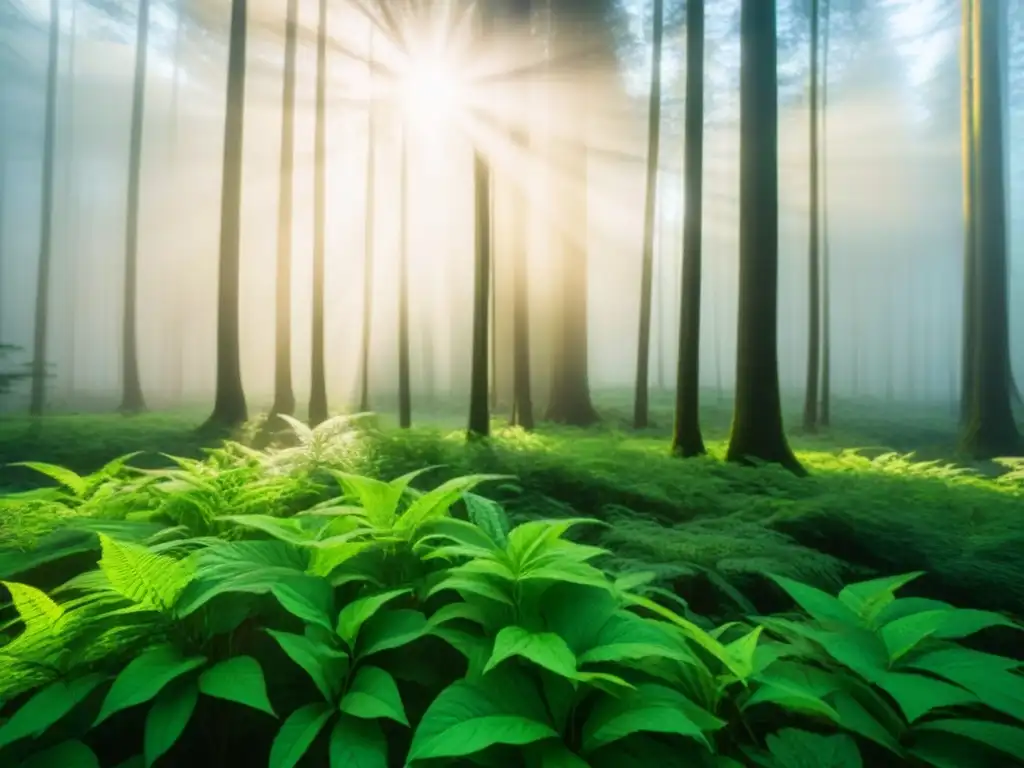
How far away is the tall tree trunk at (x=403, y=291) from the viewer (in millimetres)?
5676

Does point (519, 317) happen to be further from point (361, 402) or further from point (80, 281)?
point (80, 281)

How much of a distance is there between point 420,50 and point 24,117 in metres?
3.12

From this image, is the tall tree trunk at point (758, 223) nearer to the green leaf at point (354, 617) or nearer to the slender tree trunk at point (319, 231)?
the slender tree trunk at point (319, 231)

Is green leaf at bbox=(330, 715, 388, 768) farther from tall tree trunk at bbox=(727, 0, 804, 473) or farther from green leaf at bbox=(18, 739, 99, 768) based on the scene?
tall tree trunk at bbox=(727, 0, 804, 473)

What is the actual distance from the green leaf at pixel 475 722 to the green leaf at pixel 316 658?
24cm

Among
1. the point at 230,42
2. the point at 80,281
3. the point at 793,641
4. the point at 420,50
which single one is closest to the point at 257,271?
the point at 230,42

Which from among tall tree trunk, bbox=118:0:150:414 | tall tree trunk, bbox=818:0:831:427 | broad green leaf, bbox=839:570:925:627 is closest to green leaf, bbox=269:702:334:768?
broad green leaf, bbox=839:570:925:627

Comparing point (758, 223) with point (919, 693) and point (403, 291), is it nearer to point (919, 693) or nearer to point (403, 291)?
point (403, 291)

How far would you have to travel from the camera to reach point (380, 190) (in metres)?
5.89

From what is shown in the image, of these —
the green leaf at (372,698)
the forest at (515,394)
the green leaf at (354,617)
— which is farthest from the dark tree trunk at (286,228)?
the green leaf at (372,698)

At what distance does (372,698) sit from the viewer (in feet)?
3.54

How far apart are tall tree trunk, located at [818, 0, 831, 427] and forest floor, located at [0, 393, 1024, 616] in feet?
0.79

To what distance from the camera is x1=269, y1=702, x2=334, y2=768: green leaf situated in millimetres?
999

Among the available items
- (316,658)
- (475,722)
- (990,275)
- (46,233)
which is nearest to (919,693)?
(475,722)
